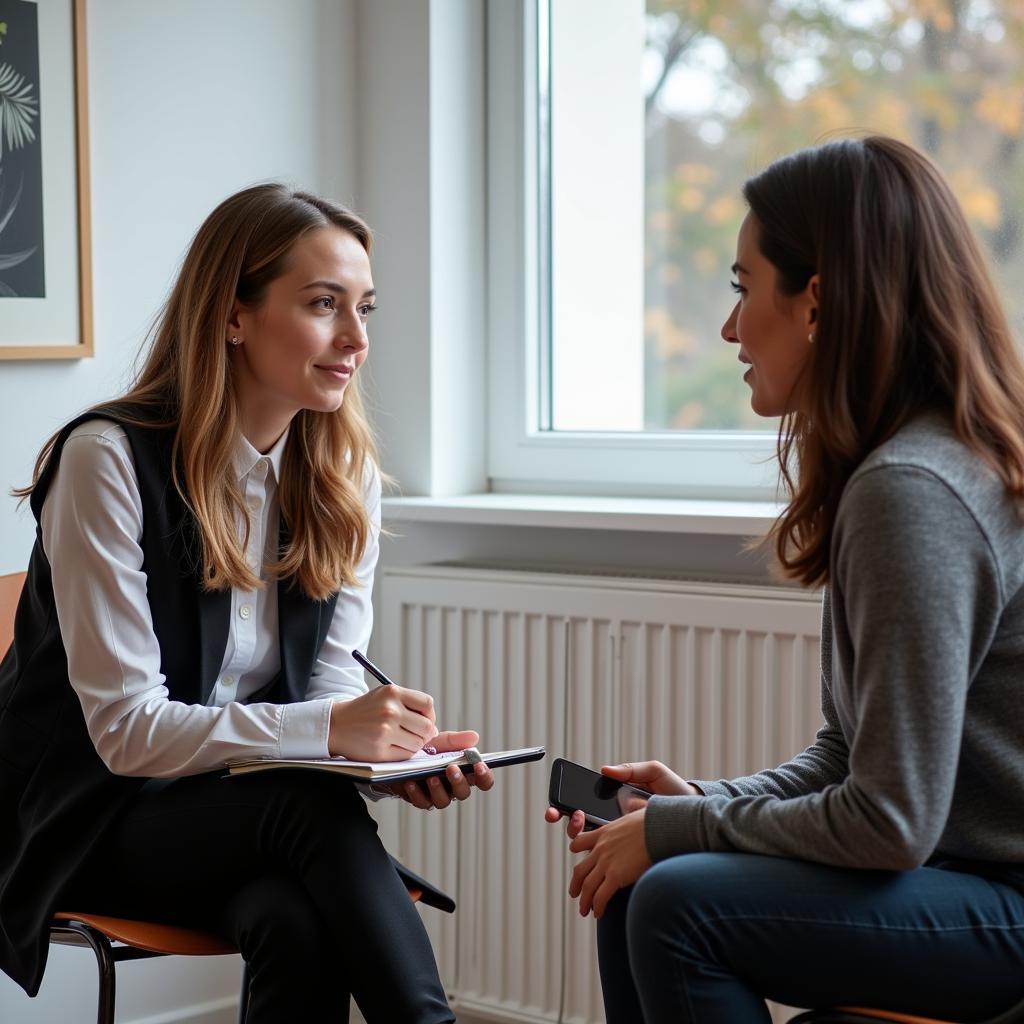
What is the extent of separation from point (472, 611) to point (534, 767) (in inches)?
10.6

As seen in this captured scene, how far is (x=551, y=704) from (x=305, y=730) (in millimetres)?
709

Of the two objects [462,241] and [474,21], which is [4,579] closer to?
[462,241]

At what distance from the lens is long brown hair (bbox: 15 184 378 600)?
1.65 metres

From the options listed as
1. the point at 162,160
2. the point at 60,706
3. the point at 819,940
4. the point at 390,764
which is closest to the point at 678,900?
the point at 819,940

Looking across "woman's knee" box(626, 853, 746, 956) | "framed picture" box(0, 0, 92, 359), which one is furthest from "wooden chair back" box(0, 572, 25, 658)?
"woman's knee" box(626, 853, 746, 956)

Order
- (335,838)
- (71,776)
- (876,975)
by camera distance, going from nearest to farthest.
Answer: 1. (876,975)
2. (335,838)
3. (71,776)

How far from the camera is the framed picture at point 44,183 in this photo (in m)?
1.97

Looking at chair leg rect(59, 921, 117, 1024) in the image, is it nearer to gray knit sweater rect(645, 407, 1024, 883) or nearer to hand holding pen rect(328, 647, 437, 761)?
hand holding pen rect(328, 647, 437, 761)

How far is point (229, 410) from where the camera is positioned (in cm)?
172

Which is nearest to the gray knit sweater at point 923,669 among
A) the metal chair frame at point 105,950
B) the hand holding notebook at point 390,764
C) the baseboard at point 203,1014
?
the hand holding notebook at point 390,764

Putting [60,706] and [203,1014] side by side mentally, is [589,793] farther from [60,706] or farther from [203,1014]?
[203,1014]

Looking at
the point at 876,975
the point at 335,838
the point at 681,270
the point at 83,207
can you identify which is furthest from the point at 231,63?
the point at 876,975

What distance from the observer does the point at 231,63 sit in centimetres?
231

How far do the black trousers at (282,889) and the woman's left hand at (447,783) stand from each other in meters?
0.11
